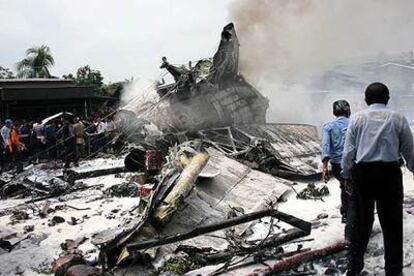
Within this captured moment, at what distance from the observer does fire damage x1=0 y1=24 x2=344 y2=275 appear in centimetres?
518

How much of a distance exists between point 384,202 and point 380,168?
282mm

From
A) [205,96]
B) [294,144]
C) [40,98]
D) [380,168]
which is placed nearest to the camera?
[380,168]

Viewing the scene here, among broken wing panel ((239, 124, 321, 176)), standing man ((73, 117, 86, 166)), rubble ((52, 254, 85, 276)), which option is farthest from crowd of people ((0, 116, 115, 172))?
rubble ((52, 254, 85, 276))

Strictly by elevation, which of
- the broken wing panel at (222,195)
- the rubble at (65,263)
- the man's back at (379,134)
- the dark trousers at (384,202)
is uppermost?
the man's back at (379,134)

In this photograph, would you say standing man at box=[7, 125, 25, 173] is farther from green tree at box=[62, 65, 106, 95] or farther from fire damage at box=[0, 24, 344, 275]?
green tree at box=[62, 65, 106, 95]

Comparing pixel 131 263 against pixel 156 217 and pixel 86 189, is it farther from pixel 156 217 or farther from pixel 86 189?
pixel 86 189

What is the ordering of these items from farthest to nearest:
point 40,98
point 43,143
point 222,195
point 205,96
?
1. point 40,98
2. point 43,143
3. point 205,96
4. point 222,195

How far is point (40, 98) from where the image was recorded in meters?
20.3

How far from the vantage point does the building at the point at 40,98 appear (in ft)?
62.7

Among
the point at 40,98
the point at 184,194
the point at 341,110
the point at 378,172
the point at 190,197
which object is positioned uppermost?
the point at 341,110

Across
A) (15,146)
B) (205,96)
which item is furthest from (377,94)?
(15,146)

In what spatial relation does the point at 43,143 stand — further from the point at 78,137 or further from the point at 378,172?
the point at 378,172

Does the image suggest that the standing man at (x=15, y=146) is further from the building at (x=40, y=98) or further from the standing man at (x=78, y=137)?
the building at (x=40, y=98)

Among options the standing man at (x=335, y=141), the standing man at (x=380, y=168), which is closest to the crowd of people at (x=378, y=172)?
the standing man at (x=380, y=168)
